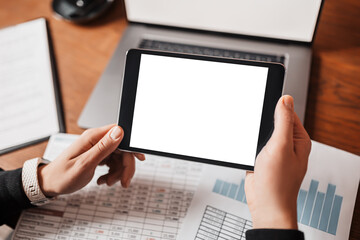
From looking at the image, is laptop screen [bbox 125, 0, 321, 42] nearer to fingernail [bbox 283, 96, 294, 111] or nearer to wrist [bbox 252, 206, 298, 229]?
fingernail [bbox 283, 96, 294, 111]

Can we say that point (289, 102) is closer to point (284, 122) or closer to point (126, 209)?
point (284, 122)

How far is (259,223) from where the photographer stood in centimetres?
46

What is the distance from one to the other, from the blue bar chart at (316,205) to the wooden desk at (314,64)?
3cm

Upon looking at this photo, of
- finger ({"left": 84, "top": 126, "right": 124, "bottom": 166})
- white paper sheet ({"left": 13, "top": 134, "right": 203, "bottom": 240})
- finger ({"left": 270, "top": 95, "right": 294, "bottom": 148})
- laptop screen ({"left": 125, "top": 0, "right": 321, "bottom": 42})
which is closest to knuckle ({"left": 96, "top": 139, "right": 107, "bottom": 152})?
finger ({"left": 84, "top": 126, "right": 124, "bottom": 166})

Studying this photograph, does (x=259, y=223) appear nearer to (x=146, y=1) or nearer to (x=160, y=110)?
(x=160, y=110)

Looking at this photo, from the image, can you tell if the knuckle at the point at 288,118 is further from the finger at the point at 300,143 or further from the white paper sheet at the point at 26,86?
the white paper sheet at the point at 26,86

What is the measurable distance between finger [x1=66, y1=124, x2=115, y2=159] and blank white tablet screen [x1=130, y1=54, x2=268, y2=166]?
0.05m

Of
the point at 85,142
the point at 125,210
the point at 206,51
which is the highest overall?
the point at 206,51

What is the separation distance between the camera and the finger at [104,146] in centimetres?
52

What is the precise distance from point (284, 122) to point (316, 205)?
179 mm

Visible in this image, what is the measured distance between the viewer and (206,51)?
27.7 inches

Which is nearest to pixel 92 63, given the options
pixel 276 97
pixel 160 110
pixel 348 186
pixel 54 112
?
pixel 54 112

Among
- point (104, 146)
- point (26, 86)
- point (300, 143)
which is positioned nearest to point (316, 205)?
point (300, 143)

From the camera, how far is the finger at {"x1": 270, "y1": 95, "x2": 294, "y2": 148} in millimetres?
468
